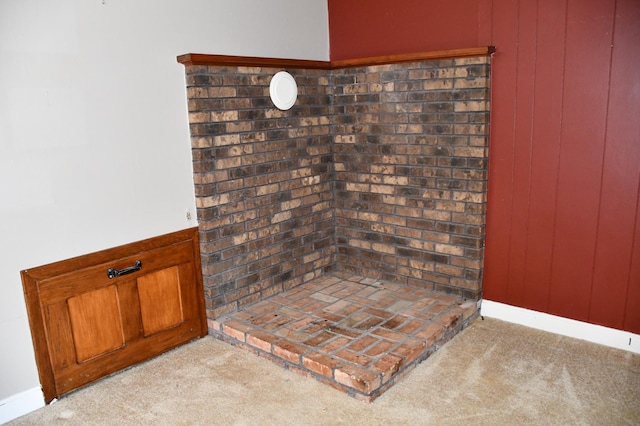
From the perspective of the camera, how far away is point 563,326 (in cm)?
311

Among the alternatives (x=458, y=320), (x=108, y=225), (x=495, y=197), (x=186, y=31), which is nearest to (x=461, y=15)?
(x=495, y=197)

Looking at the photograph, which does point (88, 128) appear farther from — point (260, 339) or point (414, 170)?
point (414, 170)

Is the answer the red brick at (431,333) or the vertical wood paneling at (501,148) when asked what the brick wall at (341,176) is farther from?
the red brick at (431,333)

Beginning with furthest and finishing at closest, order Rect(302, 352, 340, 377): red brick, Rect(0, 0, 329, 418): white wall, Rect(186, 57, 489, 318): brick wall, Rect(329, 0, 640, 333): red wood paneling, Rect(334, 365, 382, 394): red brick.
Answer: Rect(186, 57, 489, 318): brick wall < Rect(329, 0, 640, 333): red wood paneling < Rect(302, 352, 340, 377): red brick < Rect(334, 365, 382, 394): red brick < Rect(0, 0, 329, 418): white wall

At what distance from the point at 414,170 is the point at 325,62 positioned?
104cm

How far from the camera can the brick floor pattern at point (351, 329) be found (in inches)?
104

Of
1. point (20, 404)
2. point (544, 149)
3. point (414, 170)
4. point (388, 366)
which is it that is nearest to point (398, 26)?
point (414, 170)

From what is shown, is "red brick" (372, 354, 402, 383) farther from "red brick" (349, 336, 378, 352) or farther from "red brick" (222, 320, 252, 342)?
"red brick" (222, 320, 252, 342)

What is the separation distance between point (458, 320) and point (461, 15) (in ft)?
6.33

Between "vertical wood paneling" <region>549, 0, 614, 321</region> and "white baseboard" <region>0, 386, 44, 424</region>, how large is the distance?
294 cm

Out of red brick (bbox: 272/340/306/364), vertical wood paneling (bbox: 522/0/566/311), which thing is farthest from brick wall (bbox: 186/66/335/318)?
vertical wood paneling (bbox: 522/0/566/311)

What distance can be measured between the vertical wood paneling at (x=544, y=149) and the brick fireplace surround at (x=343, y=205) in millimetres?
308

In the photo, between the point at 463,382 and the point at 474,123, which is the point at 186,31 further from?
the point at 463,382

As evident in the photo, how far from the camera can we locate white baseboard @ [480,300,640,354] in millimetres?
2902
